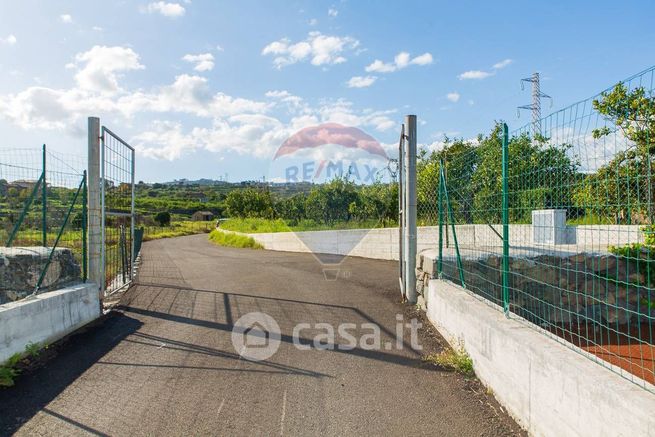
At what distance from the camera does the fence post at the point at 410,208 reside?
8.21 meters

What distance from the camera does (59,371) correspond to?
502cm

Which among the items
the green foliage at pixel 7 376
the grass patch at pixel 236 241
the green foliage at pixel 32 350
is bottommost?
the green foliage at pixel 7 376

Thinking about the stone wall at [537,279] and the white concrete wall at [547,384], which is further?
the stone wall at [537,279]

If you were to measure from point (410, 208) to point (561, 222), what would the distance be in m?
2.82

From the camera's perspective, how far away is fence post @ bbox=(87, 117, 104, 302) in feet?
25.0

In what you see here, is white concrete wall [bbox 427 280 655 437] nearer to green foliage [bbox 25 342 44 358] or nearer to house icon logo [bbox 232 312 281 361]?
house icon logo [bbox 232 312 281 361]

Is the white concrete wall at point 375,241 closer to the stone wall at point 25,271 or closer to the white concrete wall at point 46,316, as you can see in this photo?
the white concrete wall at point 46,316

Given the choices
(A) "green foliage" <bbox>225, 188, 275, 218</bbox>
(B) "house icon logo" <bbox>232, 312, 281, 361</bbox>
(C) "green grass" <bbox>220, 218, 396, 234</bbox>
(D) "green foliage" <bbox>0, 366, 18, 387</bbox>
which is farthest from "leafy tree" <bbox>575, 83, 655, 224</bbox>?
(A) "green foliage" <bbox>225, 188, 275, 218</bbox>

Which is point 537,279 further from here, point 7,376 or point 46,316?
point 7,376

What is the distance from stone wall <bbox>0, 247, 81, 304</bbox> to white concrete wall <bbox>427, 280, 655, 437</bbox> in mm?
5865

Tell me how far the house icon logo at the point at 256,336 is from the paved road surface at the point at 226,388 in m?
0.13

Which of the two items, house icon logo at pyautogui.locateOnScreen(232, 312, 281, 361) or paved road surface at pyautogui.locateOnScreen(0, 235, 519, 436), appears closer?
paved road surface at pyautogui.locateOnScreen(0, 235, 519, 436)

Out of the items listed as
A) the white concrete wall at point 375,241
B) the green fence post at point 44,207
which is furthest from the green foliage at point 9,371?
the white concrete wall at point 375,241

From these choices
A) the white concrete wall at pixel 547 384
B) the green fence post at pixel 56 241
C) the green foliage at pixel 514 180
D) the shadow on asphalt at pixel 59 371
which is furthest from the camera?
the green fence post at pixel 56 241
